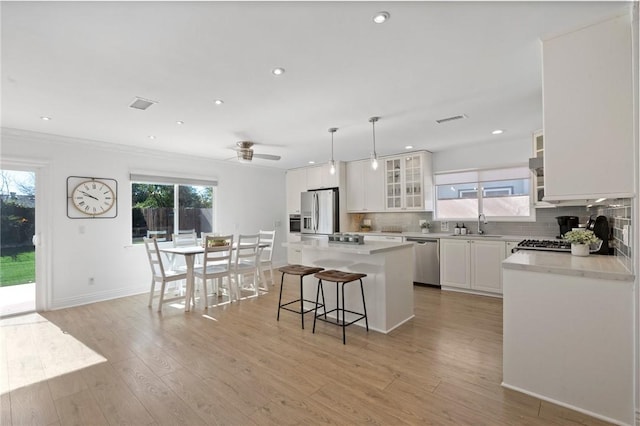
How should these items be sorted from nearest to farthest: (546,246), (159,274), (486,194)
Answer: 1. (546,246)
2. (159,274)
3. (486,194)

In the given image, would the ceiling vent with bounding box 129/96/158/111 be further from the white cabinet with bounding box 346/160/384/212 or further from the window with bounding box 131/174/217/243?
the white cabinet with bounding box 346/160/384/212

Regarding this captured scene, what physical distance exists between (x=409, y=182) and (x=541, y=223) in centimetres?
214

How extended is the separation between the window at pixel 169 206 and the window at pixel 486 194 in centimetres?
453

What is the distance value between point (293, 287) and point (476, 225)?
3.36m

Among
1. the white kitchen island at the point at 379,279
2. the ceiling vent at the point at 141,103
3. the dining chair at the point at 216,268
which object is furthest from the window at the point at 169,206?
the white kitchen island at the point at 379,279

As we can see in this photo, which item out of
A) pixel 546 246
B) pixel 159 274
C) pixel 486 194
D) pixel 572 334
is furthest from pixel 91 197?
pixel 486 194

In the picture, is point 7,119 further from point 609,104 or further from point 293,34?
point 609,104

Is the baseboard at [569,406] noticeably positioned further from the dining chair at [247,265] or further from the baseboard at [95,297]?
the baseboard at [95,297]

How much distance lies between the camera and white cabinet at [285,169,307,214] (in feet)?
23.1

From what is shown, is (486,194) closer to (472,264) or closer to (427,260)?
(472,264)

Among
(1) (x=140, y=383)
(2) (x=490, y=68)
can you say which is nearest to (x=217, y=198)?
(1) (x=140, y=383)

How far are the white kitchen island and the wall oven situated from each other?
3.39 m

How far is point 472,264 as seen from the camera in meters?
4.64

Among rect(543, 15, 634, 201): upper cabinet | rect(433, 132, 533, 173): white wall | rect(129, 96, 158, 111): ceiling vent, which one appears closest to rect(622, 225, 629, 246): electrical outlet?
rect(543, 15, 634, 201): upper cabinet
